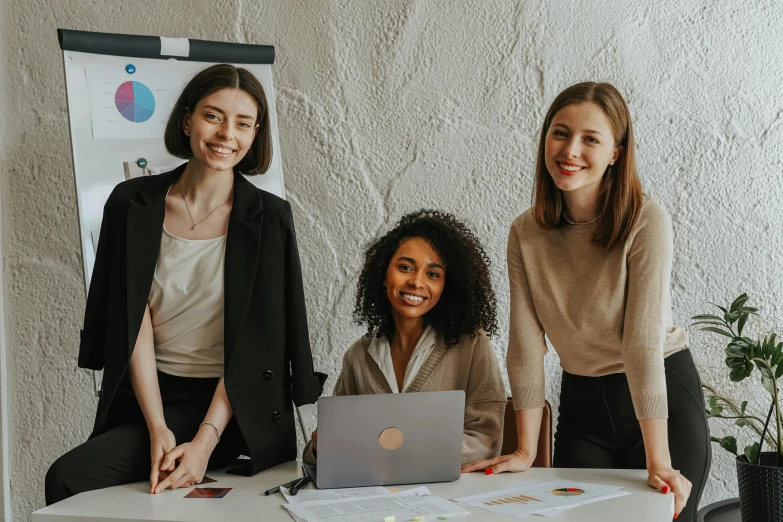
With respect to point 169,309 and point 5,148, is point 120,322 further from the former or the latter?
point 5,148

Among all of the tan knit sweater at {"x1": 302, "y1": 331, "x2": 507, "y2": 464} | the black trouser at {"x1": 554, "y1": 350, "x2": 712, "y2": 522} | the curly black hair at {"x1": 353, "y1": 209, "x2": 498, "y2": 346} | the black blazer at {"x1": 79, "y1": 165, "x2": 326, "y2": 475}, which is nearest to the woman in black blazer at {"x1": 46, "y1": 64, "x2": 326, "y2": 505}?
the black blazer at {"x1": 79, "y1": 165, "x2": 326, "y2": 475}

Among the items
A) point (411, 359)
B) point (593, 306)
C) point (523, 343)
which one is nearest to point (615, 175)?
point (593, 306)

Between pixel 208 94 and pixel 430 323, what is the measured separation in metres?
0.87

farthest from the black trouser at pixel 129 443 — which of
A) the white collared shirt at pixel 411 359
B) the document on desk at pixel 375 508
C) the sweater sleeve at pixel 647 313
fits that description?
the sweater sleeve at pixel 647 313

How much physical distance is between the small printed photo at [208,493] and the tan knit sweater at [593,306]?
2.46 ft

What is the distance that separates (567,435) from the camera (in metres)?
1.95

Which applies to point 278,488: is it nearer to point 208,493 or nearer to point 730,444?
point 208,493

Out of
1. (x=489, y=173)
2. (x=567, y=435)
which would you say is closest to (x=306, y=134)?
(x=489, y=173)

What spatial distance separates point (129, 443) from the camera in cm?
177

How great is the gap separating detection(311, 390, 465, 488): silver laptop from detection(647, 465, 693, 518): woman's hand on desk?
1.35ft

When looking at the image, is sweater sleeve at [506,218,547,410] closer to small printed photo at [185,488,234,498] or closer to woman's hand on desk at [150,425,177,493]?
small printed photo at [185,488,234,498]

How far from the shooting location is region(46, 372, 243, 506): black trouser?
65.7 inches

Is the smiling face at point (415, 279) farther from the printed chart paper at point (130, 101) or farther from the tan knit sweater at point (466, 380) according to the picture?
the printed chart paper at point (130, 101)

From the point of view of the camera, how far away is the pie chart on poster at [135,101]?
94.3 inches
